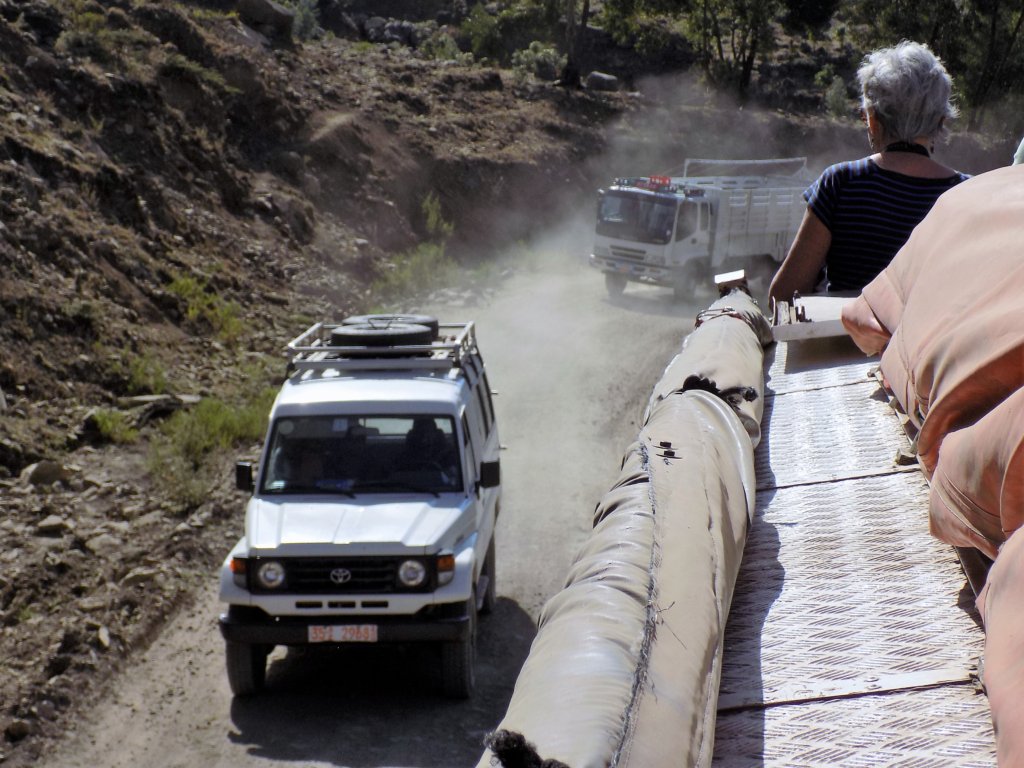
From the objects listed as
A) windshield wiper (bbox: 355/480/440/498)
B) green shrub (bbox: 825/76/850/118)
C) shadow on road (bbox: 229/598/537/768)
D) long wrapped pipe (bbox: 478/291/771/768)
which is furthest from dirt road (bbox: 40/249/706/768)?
green shrub (bbox: 825/76/850/118)

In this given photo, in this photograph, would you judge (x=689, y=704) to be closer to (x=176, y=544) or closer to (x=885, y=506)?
(x=885, y=506)

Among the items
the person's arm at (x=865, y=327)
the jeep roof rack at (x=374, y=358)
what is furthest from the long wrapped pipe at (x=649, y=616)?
the jeep roof rack at (x=374, y=358)

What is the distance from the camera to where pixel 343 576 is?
8.55 meters

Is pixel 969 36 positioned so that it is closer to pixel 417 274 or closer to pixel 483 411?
pixel 417 274

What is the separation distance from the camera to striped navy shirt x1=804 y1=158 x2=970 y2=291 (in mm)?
4203

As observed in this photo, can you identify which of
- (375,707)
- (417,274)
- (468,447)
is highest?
(468,447)

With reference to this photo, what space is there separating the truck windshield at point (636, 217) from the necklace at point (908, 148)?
22347 millimetres

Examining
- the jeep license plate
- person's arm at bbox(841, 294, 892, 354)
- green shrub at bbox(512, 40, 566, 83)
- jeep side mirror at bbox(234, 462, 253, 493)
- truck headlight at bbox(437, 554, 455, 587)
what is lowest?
green shrub at bbox(512, 40, 566, 83)

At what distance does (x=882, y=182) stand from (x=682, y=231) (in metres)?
22.7

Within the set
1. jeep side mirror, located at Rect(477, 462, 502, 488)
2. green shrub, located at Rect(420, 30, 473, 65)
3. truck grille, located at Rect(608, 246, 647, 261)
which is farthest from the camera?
green shrub, located at Rect(420, 30, 473, 65)

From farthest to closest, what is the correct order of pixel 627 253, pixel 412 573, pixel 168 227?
pixel 627 253, pixel 168 227, pixel 412 573

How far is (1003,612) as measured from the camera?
1.55m

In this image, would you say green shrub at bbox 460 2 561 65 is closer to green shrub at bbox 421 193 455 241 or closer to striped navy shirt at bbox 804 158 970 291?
green shrub at bbox 421 193 455 241

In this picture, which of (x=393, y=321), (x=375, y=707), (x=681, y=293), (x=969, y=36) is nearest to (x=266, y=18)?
(x=681, y=293)
